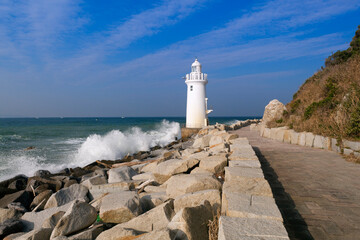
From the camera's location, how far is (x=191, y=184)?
3754 mm

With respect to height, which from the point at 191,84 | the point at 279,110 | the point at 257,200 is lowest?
the point at 257,200

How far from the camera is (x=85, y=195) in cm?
548

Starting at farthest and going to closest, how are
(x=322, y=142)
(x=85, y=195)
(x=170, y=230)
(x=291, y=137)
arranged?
(x=291, y=137) < (x=322, y=142) < (x=85, y=195) < (x=170, y=230)

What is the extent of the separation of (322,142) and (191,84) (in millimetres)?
17932

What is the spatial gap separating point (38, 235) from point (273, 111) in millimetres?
14814

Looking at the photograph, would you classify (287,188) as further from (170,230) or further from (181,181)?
(170,230)

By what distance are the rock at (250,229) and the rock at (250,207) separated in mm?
110

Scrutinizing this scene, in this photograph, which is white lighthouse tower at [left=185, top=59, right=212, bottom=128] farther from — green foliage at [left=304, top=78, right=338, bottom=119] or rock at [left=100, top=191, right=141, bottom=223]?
rock at [left=100, top=191, right=141, bottom=223]

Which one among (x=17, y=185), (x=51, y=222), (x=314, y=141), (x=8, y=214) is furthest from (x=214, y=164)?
(x=17, y=185)

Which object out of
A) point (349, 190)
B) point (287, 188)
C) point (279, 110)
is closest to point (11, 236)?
point (287, 188)

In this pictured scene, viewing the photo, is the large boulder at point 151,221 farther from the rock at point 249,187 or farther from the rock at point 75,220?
the rock at point 249,187

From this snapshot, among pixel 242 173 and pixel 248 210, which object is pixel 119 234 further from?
pixel 242 173

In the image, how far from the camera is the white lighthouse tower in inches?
982

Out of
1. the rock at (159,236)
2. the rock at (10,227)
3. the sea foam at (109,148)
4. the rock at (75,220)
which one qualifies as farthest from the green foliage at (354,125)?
the sea foam at (109,148)
